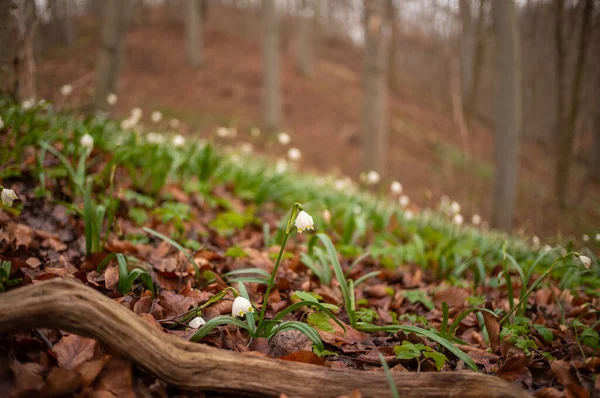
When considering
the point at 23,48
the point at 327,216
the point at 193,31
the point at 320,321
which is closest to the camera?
the point at 320,321

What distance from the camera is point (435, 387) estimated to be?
1.46m

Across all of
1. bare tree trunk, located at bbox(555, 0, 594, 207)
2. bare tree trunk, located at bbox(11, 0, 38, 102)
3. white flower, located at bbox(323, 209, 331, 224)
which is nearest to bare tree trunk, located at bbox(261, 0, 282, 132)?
bare tree trunk, located at bbox(555, 0, 594, 207)

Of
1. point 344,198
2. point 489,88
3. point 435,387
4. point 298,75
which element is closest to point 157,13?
point 298,75

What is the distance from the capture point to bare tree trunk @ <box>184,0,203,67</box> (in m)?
16.4

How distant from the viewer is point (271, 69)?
12.2 metres

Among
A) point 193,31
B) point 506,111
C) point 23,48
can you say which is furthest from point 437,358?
point 193,31

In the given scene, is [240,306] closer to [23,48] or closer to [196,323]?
[196,323]

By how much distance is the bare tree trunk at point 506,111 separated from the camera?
7.69m

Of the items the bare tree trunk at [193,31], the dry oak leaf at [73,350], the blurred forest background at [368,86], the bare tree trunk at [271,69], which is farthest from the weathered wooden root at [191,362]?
the bare tree trunk at [193,31]

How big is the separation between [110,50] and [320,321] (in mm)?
6633

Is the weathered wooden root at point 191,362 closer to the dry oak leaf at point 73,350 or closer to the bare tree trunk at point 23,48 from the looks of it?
the dry oak leaf at point 73,350

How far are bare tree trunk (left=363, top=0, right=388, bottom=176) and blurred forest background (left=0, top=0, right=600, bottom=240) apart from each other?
3 cm

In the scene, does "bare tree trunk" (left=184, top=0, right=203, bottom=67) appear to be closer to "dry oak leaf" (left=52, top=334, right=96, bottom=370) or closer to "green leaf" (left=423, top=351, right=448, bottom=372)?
"dry oak leaf" (left=52, top=334, right=96, bottom=370)

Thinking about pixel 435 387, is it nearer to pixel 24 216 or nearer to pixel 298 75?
pixel 24 216
